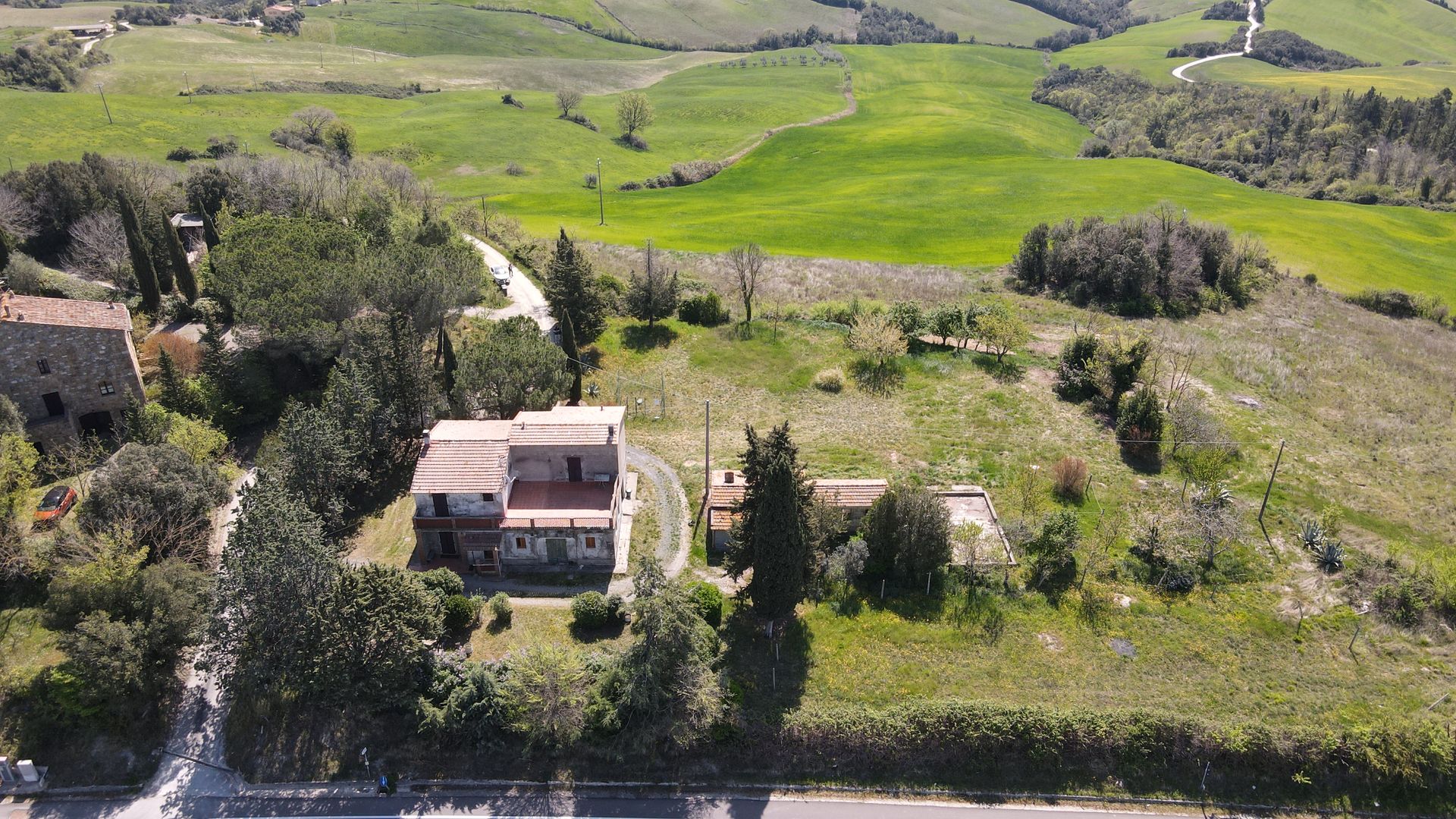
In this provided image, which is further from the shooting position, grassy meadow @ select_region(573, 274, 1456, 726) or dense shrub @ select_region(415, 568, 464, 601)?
dense shrub @ select_region(415, 568, 464, 601)

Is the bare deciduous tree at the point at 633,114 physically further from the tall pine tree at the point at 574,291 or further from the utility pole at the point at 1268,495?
the utility pole at the point at 1268,495

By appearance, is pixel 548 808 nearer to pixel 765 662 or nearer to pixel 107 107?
pixel 765 662

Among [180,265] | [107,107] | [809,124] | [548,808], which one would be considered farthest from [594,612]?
[809,124]

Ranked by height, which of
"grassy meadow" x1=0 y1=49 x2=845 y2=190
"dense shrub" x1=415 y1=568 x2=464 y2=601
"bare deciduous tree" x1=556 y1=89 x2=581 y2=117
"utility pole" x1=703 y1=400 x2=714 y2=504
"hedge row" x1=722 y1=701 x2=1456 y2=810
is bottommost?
"hedge row" x1=722 y1=701 x2=1456 y2=810

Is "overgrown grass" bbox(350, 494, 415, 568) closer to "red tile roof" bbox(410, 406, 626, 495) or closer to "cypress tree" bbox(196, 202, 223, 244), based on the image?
"red tile roof" bbox(410, 406, 626, 495)

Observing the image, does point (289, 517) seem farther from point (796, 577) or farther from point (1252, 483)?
point (1252, 483)

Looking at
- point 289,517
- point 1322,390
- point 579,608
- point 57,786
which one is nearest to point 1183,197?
point 1322,390

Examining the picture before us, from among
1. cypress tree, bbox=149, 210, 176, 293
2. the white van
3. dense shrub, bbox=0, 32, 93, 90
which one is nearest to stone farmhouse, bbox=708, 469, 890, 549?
the white van
